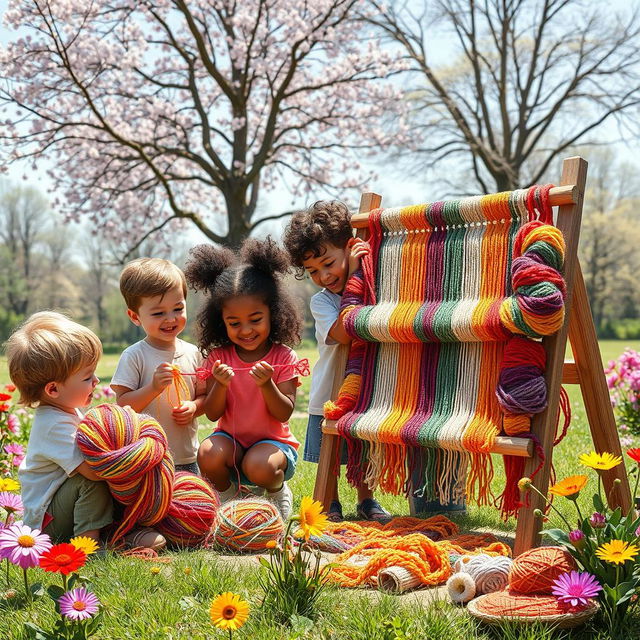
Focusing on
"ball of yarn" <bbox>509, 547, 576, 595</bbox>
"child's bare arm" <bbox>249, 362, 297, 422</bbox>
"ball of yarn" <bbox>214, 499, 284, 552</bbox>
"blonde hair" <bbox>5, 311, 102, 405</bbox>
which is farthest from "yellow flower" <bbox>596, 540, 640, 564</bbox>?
"blonde hair" <bbox>5, 311, 102, 405</bbox>

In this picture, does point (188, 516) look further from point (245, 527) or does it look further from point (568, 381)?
point (568, 381)

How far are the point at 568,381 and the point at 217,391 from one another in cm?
162

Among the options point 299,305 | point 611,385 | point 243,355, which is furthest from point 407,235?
point 611,385

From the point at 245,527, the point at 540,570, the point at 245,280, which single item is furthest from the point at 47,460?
the point at 540,570

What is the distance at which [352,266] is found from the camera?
3.57 metres

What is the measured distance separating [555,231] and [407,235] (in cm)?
75

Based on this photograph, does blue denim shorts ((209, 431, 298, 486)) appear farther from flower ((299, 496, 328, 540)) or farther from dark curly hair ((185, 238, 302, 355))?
flower ((299, 496, 328, 540))

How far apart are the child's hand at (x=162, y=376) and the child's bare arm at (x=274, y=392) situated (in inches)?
15.0

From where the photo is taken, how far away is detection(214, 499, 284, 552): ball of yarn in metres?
3.10

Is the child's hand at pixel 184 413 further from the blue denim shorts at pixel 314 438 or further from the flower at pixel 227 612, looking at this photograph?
the flower at pixel 227 612

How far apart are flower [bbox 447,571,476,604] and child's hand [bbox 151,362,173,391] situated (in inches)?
64.9

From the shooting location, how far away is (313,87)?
11.8 meters

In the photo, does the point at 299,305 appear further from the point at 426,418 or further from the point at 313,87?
the point at 313,87

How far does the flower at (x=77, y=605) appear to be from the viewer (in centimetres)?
193
